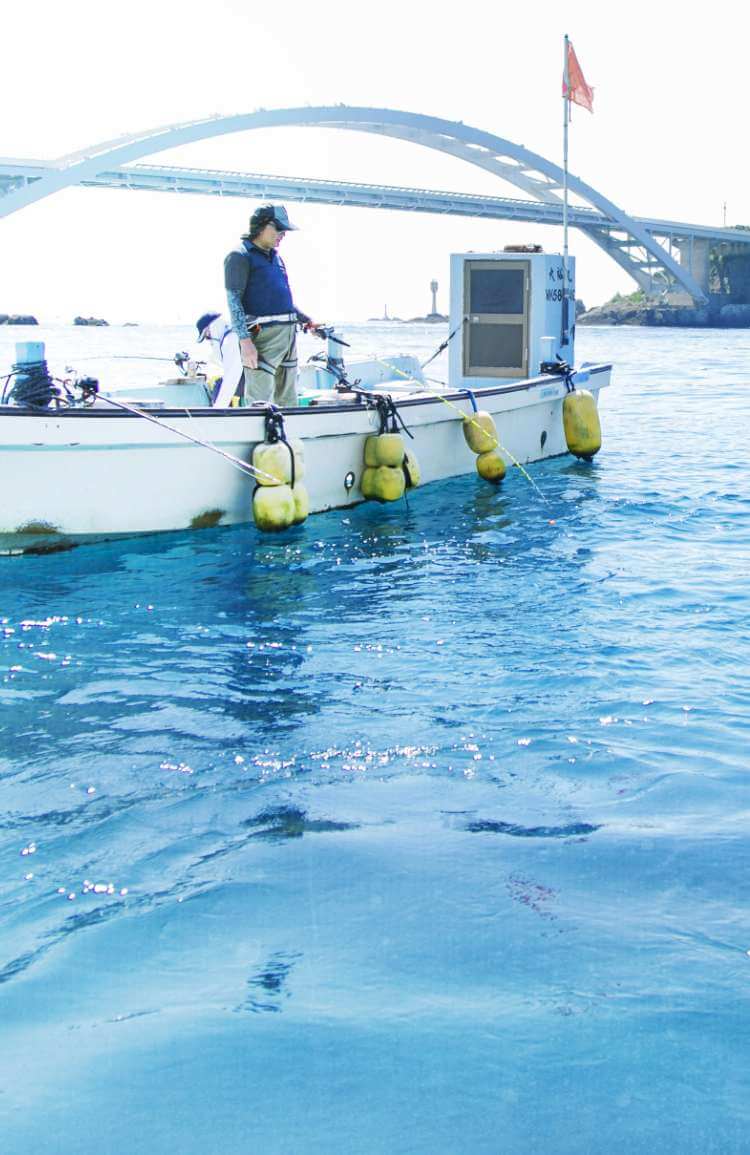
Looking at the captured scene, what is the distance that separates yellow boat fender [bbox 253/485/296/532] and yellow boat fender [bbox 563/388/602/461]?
4.90 meters

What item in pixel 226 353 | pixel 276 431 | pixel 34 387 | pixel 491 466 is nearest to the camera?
pixel 34 387

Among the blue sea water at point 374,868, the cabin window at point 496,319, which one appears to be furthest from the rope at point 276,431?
the cabin window at point 496,319

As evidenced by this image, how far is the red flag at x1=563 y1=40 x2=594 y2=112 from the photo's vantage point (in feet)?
47.0

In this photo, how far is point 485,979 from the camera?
9.86 ft

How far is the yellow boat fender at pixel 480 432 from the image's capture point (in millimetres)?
10523

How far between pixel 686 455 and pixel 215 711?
32.2 feet

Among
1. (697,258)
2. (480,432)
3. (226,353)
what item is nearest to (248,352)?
(226,353)

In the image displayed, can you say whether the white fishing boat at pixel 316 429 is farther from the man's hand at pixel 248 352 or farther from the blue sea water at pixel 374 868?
the blue sea water at pixel 374 868

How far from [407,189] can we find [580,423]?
6065 centimetres

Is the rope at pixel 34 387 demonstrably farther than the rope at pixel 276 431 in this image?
No

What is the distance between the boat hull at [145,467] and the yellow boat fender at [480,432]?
77 centimetres

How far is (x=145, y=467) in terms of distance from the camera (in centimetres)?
808

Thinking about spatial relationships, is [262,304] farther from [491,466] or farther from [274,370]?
[491,466]

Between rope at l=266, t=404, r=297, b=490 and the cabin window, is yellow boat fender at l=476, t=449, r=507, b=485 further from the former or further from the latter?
rope at l=266, t=404, r=297, b=490
